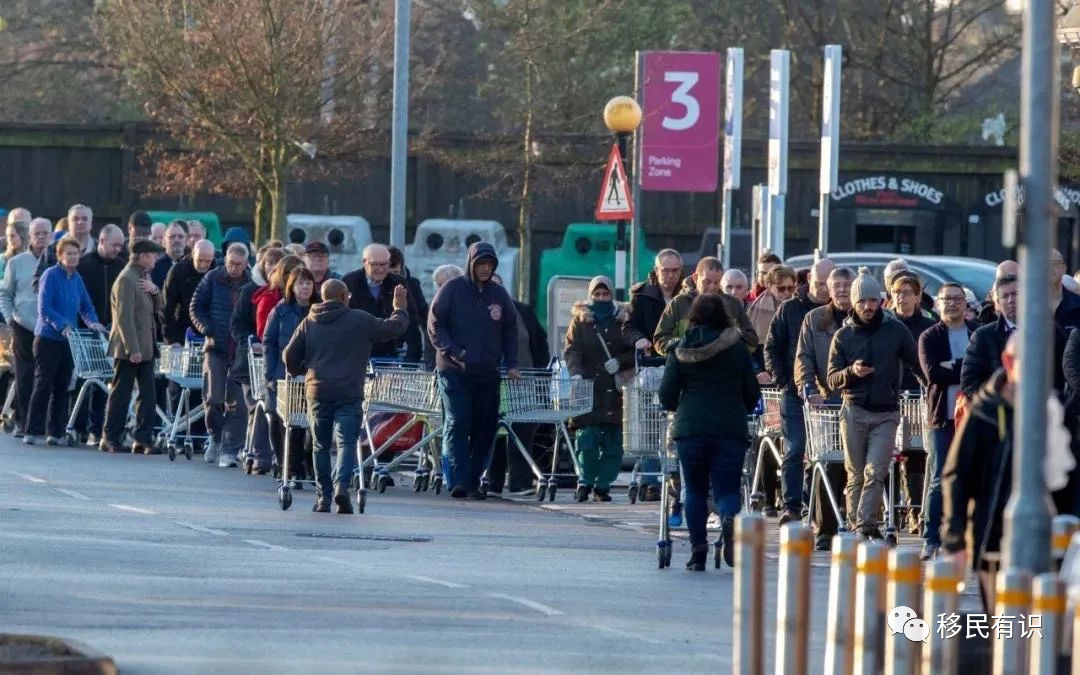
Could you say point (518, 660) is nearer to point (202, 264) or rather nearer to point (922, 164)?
point (202, 264)

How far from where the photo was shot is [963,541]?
33.9 feet

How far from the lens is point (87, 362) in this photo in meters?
22.5

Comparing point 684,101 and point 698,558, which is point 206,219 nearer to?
point 684,101

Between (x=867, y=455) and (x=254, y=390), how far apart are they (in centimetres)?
612

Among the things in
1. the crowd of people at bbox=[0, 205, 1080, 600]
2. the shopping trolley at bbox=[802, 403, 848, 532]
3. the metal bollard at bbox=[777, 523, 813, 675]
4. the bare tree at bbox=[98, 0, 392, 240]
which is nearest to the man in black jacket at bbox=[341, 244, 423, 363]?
Answer: the crowd of people at bbox=[0, 205, 1080, 600]

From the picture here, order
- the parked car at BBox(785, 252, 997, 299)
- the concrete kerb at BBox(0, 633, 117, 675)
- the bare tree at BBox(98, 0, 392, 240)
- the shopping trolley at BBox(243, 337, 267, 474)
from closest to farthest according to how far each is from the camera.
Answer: the concrete kerb at BBox(0, 633, 117, 675), the shopping trolley at BBox(243, 337, 267, 474), the parked car at BBox(785, 252, 997, 299), the bare tree at BBox(98, 0, 392, 240)

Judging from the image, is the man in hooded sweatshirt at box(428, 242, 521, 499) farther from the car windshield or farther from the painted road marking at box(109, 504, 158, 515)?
the car windshield

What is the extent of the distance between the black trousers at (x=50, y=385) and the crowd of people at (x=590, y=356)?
0.8 inches

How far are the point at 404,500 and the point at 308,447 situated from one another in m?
1.16

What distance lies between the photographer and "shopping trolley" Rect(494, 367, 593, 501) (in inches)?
750

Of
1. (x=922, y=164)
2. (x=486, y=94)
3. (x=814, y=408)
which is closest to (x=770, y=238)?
(x=814, y=408)

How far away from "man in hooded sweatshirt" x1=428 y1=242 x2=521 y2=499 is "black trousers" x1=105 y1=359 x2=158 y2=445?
3.81 meters

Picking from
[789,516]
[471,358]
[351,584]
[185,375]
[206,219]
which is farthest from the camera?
[206,219]

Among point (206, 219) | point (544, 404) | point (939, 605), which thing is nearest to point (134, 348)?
point (544, 404)
